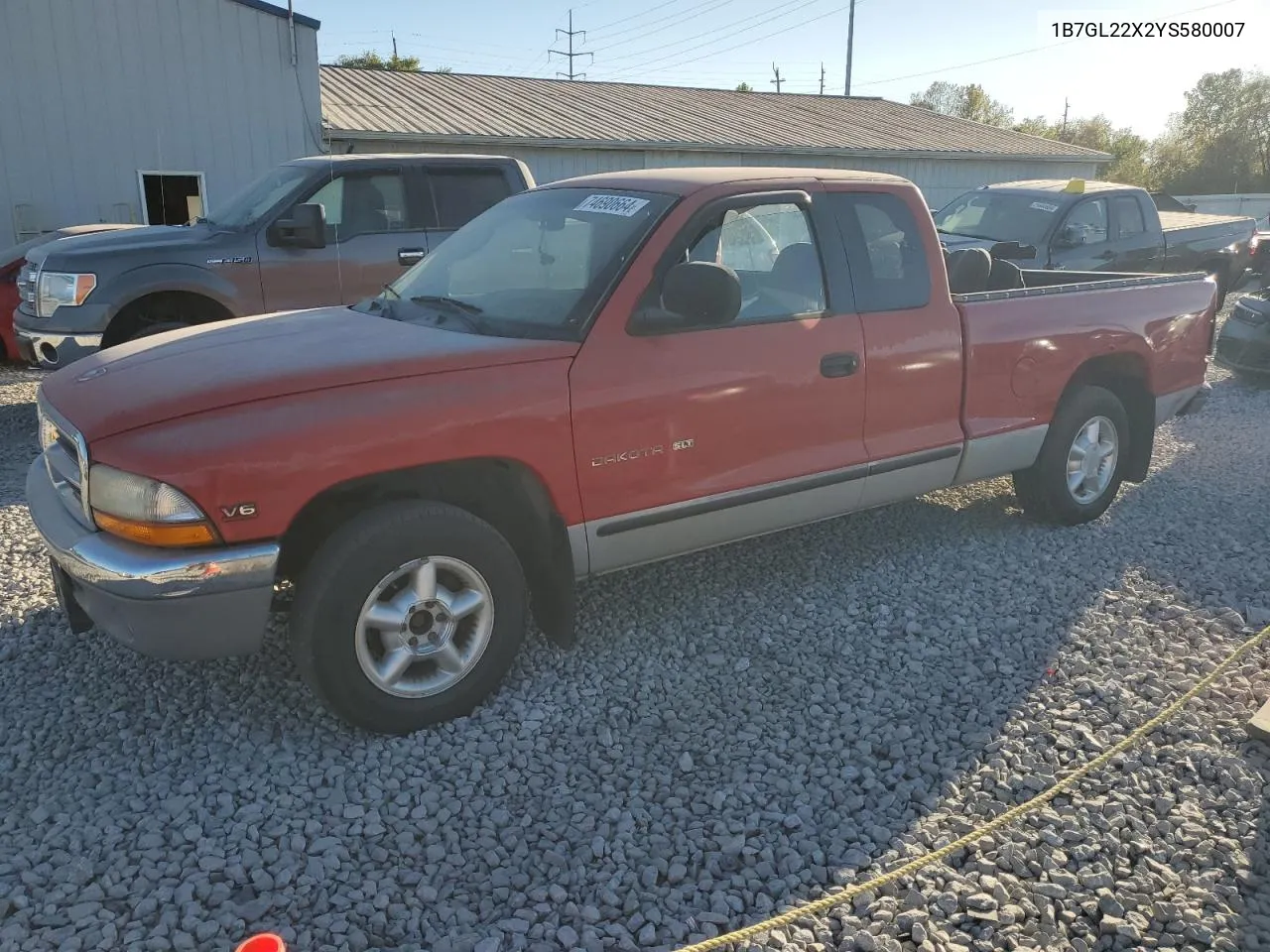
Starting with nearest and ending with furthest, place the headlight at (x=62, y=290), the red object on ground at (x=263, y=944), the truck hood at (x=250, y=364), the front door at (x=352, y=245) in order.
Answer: the red object on ground at (x=263, y=944) < the truck hood at (x=250, y=364) < the headlight at (x=62, y=290) < the front door at (x=352, y=245)

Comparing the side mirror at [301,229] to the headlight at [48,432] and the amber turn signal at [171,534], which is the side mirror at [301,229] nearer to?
the headlight at [48,432]

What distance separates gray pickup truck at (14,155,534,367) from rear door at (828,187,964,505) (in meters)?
4.38

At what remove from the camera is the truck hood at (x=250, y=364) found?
3027mm

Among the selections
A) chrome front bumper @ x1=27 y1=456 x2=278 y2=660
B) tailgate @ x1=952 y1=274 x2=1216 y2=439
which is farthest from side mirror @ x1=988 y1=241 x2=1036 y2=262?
chrome front bumper @ x1=27 y1=456 x2=278 y2=660

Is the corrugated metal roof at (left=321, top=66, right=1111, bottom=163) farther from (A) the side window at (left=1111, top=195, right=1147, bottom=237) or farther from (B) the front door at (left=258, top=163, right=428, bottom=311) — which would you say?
(A) the side window at (left=1111, top=195, right=1147, bottom=237)

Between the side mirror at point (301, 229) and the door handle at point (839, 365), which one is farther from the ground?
the side mirror at point (301, 229)

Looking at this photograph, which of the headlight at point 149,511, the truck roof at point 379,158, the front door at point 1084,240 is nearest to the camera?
the headlight at point 149,511

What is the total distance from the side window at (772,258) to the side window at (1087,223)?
23.4 ft

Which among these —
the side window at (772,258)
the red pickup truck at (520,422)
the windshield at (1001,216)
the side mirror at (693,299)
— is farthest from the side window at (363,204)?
the windshield at (1001,216)

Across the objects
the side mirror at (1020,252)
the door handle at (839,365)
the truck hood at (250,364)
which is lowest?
the door handle at (839,365)

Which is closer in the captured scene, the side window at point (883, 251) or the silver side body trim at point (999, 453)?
the side window at point (883, 251)

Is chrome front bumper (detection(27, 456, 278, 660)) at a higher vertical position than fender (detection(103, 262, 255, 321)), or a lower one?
lower

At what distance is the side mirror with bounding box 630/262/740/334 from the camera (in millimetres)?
3479

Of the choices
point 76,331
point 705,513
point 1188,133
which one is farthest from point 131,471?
point 1188,133
